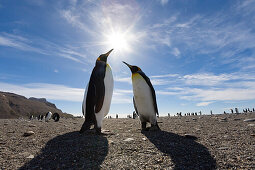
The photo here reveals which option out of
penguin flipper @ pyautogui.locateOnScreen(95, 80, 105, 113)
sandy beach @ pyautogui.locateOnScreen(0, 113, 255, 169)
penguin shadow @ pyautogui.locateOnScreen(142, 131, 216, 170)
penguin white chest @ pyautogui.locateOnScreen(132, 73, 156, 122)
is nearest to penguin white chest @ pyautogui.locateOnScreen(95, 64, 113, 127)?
penguin flipper @ pyautogui.locateOnScreen(95, 80, 105, 113)

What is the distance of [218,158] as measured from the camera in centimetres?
289

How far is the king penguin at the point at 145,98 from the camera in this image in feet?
20.4

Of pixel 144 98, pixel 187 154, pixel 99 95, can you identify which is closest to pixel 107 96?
pixel 99 95

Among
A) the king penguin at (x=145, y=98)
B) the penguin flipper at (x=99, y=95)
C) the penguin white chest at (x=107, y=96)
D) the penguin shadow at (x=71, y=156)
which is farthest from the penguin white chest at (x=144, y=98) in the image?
the penguin shadow at (x=71, y=156)

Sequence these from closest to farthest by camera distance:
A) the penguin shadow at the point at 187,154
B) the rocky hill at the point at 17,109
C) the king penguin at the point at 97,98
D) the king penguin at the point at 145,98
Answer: the penguin shadow at the point at 187,154, the king penguin at the point at 97,98, the king penguin at the point at 145,98, the rocky hill at the point at 17,109

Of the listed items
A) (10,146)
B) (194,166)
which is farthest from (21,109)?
(194,166)

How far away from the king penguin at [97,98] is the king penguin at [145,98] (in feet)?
4.23

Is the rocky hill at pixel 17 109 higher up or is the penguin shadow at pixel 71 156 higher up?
the rocky hill at pixel 17 109

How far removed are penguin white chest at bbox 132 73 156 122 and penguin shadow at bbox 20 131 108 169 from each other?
2735mm

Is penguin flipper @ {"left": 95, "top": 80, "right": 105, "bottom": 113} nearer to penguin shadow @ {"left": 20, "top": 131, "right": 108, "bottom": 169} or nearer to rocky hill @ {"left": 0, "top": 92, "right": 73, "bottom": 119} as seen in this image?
penguin shadow @ {"left": 20, "top": 131, "right": 108, "bottom": 169}

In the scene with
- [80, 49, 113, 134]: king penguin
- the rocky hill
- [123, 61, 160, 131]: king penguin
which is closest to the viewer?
[80, 49, 113, 134]: king penguin

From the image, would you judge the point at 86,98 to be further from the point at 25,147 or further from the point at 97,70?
the point at 25,147

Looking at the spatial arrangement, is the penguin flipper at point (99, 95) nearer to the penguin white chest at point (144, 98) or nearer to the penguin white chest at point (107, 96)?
the penguin white chest at point (107, 96)

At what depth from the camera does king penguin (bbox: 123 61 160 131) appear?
6219mm
